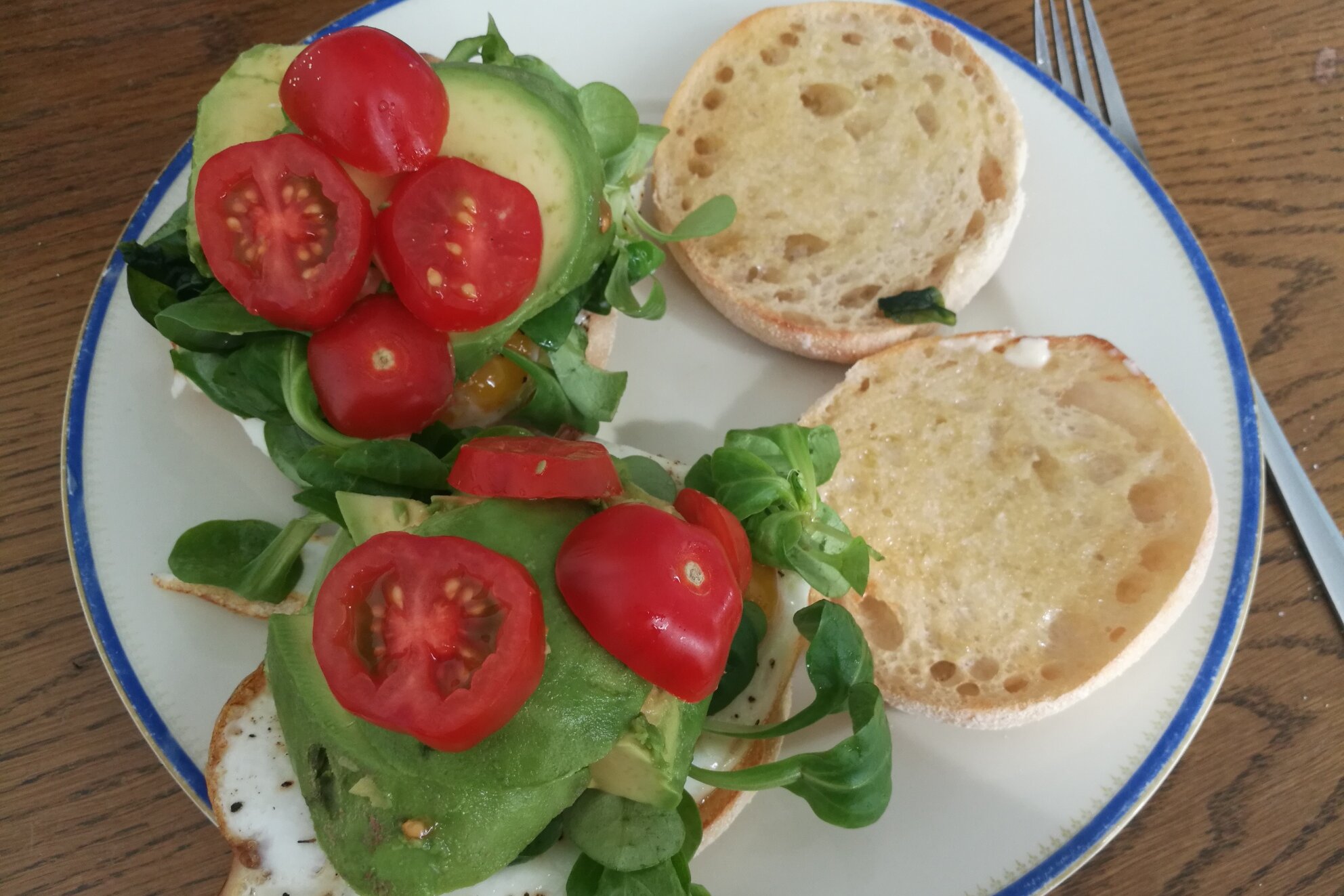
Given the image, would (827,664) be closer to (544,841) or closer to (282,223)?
(544,841)

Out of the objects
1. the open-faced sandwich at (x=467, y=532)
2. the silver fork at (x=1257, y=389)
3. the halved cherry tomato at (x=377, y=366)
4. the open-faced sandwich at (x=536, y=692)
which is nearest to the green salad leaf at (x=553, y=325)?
the open-faced sandwich at (x=467, y=532)

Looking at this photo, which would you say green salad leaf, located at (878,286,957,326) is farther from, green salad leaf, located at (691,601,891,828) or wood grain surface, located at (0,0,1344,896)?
green salad leaf, located at (691,601,891,828)

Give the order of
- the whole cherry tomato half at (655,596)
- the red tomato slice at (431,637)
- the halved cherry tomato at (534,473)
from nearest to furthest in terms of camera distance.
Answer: the red tomato slice at (431,637) → the whole cherry tomato half at (655,596) → the halved cherry tomato at (534,473)

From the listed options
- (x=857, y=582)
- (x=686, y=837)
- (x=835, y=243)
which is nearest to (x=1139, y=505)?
(x=857, y=582)

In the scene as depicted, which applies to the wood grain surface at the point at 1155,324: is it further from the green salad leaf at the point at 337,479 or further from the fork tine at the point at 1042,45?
the green salad leaf at the point at 337,479

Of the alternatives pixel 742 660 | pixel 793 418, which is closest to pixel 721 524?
pixel 742 660

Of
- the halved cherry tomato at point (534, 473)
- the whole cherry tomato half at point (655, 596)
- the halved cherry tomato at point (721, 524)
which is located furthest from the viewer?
the halved cherry tomato at point (721, 524)
